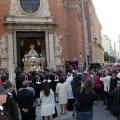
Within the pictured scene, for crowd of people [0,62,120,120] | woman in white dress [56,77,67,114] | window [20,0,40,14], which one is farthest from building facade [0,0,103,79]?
woman in white dress [56,77,67,114]

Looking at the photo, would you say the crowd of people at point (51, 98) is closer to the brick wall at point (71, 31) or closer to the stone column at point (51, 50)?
the stone column at point (51, 50)

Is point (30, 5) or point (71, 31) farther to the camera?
point (71, 31)

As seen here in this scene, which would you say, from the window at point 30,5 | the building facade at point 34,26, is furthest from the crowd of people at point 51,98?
the window at point 30,5

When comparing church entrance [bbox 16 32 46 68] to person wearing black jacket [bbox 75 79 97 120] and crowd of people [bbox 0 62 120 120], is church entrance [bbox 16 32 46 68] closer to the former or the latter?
crowd of people [bbox 0 62 120 120]

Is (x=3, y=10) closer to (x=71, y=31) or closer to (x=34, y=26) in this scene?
(x=34, y=26)

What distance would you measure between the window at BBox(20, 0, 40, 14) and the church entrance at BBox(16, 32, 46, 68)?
281 cm

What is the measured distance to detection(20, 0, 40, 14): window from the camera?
102 ft

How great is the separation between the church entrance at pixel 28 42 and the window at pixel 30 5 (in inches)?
111

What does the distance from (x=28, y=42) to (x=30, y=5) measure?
23.1 ft

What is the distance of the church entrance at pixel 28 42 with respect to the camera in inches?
1257

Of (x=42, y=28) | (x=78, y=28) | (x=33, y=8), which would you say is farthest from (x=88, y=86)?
(x=78, y=28)

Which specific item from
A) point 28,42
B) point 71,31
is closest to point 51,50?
point 71,31

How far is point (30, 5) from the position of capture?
31.4 m

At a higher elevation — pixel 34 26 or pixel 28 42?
pixel 34 26
